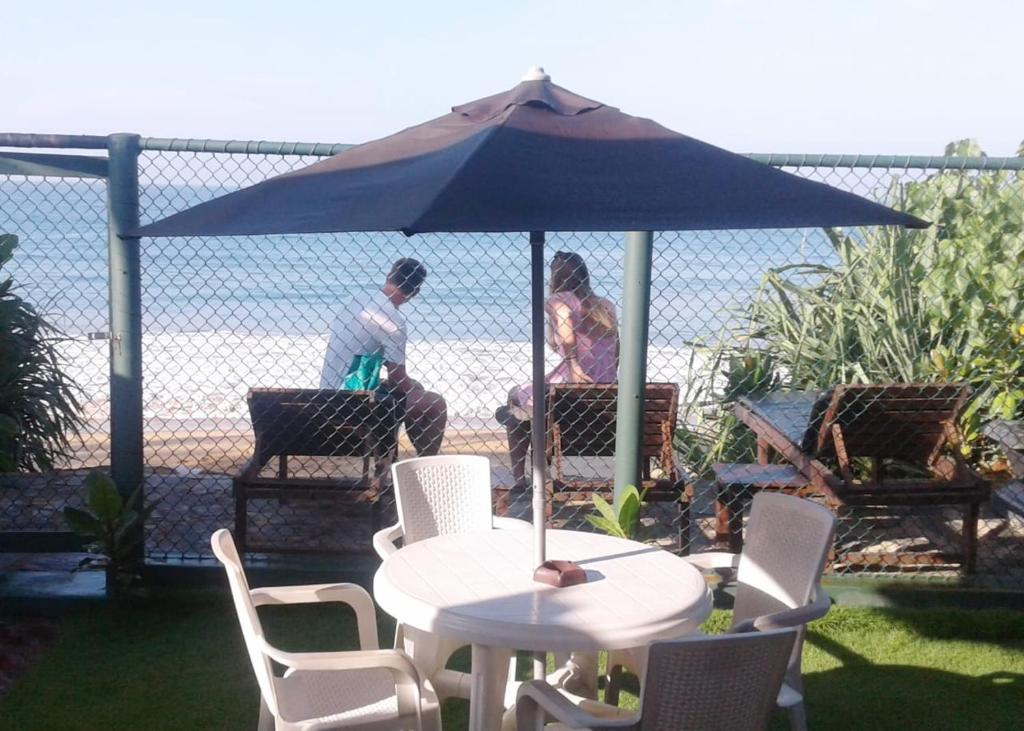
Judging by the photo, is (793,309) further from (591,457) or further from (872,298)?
(591,457)

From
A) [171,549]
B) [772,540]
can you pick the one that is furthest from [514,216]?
[171,549]

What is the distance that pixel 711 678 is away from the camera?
8.70 ft

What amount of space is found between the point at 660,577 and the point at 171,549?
124 inches

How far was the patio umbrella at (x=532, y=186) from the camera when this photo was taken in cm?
277

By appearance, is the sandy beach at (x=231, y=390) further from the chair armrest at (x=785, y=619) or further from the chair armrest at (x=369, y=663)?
the chair armrest at (x=785, y=619)

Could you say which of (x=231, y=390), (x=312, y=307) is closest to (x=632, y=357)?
(x=231, y=390)

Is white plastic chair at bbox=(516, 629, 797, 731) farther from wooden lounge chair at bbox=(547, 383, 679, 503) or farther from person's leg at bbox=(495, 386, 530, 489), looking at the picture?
person's leg at bbox=(495, 386, 530, 489)

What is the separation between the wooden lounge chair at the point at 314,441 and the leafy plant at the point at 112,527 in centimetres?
47

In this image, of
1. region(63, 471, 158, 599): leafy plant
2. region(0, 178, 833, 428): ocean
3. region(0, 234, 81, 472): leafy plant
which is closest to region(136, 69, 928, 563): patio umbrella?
region(63, 471, 158, 599): leafy plant

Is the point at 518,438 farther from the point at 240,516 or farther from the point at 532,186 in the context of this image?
the point at 532,186

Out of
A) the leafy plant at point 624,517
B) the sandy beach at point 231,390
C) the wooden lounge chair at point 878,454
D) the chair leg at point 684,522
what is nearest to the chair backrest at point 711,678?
the leafy plant at point 624,517

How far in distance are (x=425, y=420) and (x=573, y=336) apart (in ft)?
2.93

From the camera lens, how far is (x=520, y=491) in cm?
629

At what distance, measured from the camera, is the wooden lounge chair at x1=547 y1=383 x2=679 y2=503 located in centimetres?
558
